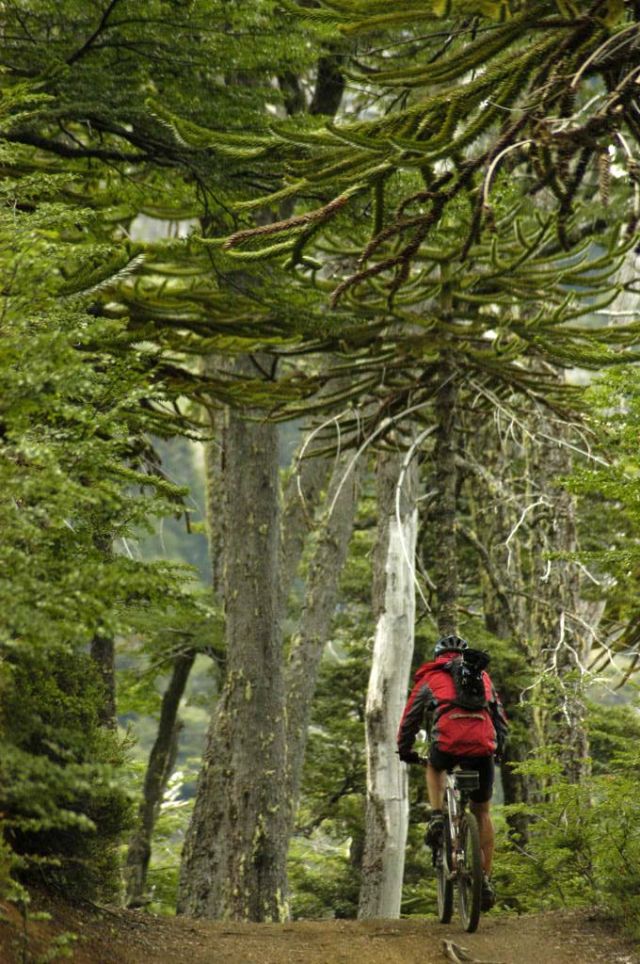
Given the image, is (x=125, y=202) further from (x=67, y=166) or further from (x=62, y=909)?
(x=62, y=909)

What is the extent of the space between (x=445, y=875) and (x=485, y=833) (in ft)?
1.31

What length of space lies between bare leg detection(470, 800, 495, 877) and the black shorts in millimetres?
93

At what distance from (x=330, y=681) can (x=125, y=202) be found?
10.3 meters

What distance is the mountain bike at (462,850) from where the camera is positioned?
682 cm

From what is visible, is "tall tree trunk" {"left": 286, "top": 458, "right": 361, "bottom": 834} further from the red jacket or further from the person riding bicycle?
the red jacket

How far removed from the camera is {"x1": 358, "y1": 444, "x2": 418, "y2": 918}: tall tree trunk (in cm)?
1024

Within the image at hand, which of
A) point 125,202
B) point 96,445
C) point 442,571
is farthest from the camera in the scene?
point 442,571

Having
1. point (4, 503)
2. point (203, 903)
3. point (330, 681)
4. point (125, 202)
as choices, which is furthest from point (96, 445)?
point (330, 681)

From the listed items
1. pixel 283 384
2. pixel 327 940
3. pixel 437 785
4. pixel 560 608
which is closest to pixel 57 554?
pixel 437 785

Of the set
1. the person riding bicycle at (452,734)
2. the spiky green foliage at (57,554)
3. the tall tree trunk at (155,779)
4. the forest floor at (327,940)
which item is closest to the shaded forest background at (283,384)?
the spiky green foliage at (57,554)

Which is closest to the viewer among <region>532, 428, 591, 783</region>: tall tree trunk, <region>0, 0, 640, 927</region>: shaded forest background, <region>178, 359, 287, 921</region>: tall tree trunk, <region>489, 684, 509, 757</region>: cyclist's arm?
<region>0, 0, 640, 927</region>: shaded forest background

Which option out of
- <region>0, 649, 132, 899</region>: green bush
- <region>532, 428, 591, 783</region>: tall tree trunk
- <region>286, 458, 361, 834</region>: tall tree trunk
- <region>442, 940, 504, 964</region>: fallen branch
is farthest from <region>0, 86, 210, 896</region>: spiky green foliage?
<region>286, 458, 361, 834</region>: tall tree trunk

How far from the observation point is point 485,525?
17.4m

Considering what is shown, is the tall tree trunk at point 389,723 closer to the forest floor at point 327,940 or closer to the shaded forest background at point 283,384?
the shaded forest background at point 283,384
